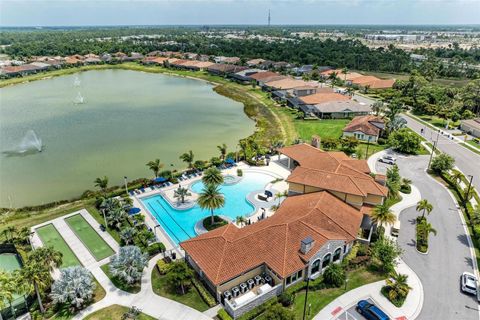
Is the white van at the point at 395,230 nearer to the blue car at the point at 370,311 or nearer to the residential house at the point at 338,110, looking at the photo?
the blue car at the point at 370,311

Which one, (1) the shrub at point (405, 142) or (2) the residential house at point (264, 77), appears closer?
(1) the shrub at point (405, 142)

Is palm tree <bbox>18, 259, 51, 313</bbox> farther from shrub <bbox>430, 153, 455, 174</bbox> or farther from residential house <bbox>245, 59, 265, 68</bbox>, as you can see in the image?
residential house <bbox>245, 59, 265, 68</bbox>


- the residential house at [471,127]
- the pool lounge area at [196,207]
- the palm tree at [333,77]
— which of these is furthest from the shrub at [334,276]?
the palm tree at [333,77]

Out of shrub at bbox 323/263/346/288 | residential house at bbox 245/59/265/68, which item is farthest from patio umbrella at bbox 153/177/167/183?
residential house at bbox 245/59/265/68

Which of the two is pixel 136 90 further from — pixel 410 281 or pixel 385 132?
pixel 410 281

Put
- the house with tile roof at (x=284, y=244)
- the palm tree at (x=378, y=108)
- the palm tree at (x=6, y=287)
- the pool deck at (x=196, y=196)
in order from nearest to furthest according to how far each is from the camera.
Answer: the palm tree at (x=6, y=287) < the house with tile roof at (x=284, y=244) < the pool deck at (x=196, y=196) < the palm tree at (x=378, y=108)

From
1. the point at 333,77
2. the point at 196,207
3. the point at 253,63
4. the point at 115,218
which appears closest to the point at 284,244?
the point at 196,207
